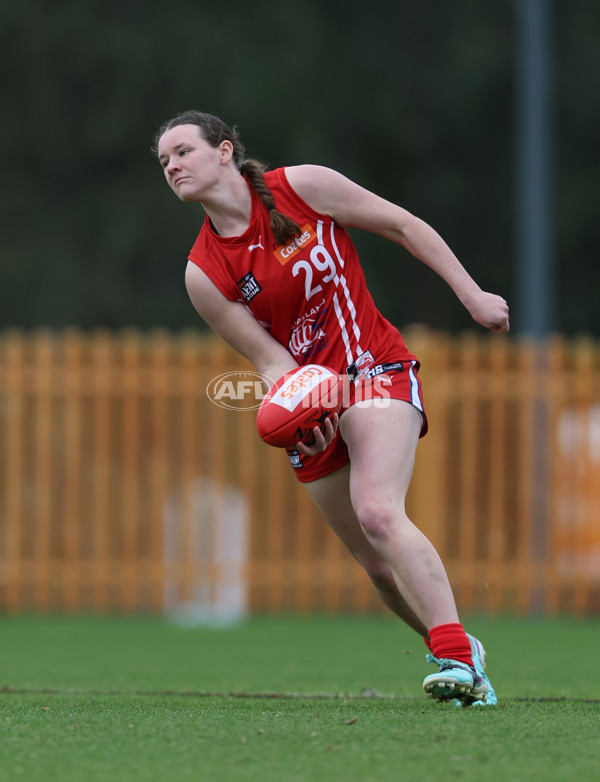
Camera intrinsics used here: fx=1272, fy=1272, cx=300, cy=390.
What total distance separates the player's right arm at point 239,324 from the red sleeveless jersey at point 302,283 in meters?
0.03

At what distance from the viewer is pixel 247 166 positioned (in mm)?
4734

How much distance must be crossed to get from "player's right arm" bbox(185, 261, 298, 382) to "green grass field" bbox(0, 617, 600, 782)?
1225mm

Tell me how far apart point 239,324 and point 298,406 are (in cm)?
47

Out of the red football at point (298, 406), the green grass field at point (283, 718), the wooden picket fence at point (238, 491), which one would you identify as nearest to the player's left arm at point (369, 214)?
the red football at point (298, 406)

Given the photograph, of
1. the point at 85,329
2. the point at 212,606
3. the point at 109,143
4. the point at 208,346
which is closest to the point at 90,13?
the point at 109,143

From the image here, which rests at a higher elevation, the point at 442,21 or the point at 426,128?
the point at 442,21

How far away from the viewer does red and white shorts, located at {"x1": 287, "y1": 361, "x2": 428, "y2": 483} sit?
4.51m

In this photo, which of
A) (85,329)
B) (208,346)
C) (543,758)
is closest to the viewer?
(543,758)

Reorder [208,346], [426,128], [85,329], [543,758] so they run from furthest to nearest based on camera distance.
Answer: [426,128] < [85,329] < [208,346] < [543,758]

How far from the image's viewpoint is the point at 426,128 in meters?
21.3

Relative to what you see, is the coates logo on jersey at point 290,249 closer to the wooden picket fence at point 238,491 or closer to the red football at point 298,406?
the red football at point 298,406

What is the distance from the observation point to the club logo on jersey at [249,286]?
4574mm

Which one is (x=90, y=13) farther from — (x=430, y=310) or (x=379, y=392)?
(x=379, y=392)

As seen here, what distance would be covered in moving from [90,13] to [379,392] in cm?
1714
